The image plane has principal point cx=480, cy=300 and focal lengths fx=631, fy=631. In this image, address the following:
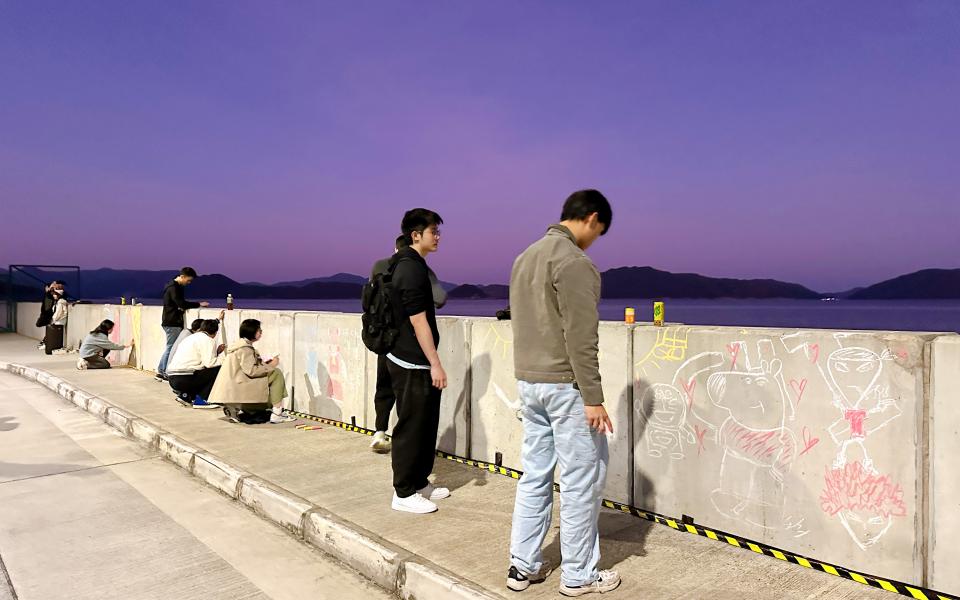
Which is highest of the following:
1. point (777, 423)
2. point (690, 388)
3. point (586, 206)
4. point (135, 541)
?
point (586, 206)

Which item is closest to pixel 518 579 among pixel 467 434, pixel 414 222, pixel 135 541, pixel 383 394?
pixel 414 222

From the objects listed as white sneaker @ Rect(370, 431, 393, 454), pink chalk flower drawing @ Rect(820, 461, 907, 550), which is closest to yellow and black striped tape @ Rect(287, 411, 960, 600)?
pink chalk flower drawing @ Rect(820, 461, 907, 550)

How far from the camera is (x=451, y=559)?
11.8ft

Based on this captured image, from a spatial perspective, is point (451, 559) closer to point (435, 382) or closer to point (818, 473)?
point (435, 382)

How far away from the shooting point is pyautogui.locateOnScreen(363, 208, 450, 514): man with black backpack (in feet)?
14.2

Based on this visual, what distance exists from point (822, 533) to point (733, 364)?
1.04m

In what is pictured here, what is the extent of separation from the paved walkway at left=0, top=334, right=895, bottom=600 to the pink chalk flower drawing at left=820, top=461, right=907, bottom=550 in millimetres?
281

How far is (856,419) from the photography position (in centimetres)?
338

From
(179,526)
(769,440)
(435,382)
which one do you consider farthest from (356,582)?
(769,440)

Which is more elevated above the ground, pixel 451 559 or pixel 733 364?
pixel 733 364

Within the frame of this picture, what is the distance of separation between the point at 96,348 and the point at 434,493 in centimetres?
1170

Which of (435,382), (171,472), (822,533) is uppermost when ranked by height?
(435,382)

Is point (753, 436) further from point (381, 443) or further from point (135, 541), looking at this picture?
point (135, 541)

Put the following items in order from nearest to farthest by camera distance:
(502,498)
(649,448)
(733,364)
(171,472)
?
(733,364) → (649,448) → (502,498) → (171,472)
